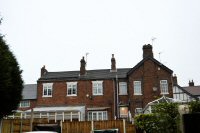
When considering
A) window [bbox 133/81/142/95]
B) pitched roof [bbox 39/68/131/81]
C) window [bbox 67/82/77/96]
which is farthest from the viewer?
pitched roof [bbox 39/68/131/81]

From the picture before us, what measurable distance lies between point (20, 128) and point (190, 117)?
1545cm

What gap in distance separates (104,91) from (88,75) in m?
3.75

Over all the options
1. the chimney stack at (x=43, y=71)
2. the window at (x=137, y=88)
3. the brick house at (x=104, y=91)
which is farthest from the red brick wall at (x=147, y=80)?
the chimney stack at (x=43, y=71)

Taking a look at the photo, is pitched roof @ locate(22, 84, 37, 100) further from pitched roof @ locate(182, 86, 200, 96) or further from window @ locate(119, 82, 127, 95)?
pitched roof @ locate(182, 86, 200, 96)

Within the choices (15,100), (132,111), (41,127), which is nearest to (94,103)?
(132,111)

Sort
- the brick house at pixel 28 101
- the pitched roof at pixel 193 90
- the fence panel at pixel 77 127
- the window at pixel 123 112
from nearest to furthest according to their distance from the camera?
the fence panel at pixel 77 127, the window at pixel 123 112, the brick house at pixel 28 101, the pitched roof at pixel 193 90

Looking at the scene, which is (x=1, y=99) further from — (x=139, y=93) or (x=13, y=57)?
(x=139, y=93)

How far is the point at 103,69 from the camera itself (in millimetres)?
45781

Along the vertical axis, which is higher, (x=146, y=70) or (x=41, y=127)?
(x=146, y=70)

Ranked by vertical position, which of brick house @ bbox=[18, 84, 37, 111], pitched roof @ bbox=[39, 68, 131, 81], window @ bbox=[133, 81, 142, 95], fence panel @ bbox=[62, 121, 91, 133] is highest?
pitched roof @ bbox=[39, 68, 131, 81]

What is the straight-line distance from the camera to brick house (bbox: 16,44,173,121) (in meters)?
39.0

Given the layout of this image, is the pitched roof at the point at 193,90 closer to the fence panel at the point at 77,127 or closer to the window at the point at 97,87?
the window at the point at 97,87

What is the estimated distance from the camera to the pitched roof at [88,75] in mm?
41869

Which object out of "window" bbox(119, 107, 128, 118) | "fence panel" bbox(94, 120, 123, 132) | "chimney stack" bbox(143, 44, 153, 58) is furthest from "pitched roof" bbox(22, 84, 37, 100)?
"fence panel" bbox(94, 120, 123, 132)
